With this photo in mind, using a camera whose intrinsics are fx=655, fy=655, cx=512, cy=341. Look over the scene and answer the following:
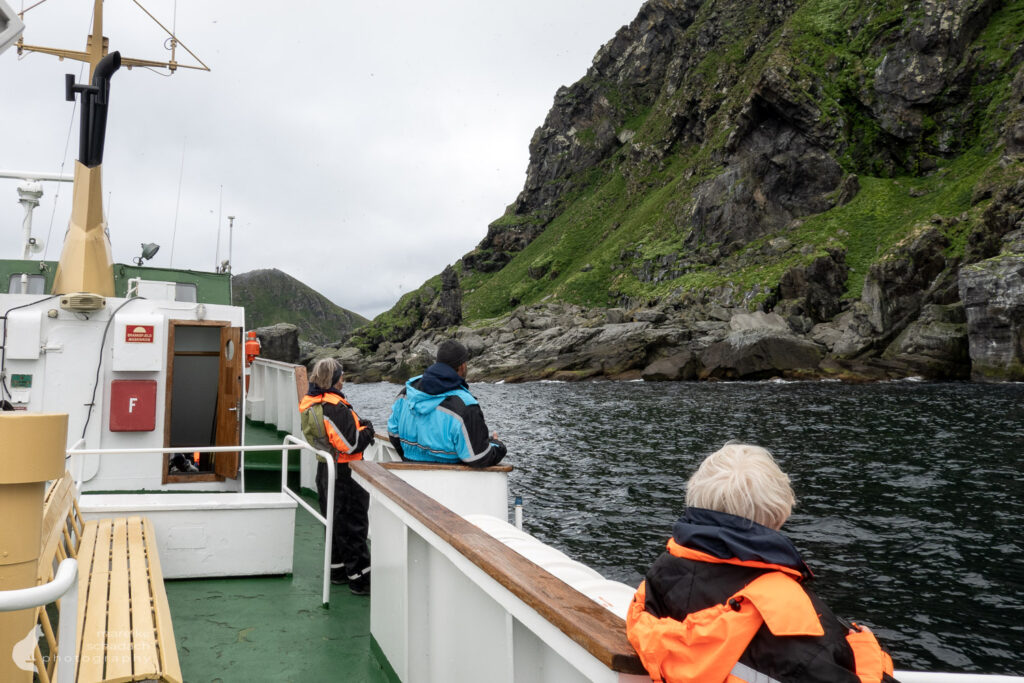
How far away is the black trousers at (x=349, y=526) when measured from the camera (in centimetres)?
584

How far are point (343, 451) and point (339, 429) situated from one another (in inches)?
8.1

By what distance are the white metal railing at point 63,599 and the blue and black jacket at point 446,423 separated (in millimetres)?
3513

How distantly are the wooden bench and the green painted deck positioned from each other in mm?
625

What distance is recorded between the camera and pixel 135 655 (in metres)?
3.34

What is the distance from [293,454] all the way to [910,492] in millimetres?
13311

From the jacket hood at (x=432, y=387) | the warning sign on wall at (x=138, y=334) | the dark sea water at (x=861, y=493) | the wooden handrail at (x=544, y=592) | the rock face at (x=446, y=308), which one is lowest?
the dark sea water at (x=861, y=493)

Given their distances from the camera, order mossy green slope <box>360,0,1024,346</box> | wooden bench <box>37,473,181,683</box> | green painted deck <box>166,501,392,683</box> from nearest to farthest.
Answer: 1. wooden bench <box>37,473,181,683</box>
2. green painted deck <box>166,501,392,683</box>
3. mossy green slope <box>360,0,1024,346</box>

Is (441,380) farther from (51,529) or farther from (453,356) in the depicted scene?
(51,529)

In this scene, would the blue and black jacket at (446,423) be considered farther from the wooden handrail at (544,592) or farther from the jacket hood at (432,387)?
the wooden handrail at (544,592)

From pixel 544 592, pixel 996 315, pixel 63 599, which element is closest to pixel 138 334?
pixel 63 599

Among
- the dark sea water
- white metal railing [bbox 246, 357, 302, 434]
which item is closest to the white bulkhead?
white metal railing [bbox 246, 357, 302, 434]

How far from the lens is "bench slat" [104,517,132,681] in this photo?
322cm

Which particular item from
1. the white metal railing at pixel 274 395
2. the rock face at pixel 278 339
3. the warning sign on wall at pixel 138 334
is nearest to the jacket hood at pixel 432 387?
the warning sign on wall at pixel 138 334

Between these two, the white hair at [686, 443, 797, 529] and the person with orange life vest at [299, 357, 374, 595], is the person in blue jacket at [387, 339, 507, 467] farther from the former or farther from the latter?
the white hair at [686, 443, 797, 529]
